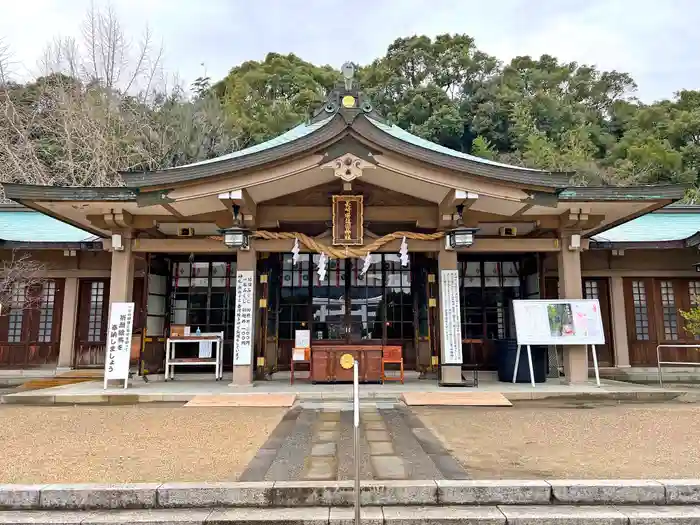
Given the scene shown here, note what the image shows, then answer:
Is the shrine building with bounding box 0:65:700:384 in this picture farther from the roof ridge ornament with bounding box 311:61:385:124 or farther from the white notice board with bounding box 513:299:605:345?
the white notice board with bounding box 513:299:605:345

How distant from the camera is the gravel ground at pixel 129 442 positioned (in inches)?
177

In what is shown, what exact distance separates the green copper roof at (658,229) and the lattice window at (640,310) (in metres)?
1.25

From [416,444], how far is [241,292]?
16.8ft

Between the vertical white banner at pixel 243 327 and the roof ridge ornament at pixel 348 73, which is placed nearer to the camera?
the vertical white banner at pixel 243 327

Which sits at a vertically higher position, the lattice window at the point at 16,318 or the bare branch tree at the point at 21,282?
the bare branch tree at the point at 21,282

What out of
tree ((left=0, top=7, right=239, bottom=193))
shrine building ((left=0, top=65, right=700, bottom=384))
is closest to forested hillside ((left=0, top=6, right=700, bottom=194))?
tree ((left=0, top=7, right=239, bottom=193))

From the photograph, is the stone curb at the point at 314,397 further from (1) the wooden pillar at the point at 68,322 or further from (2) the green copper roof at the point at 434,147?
(2) the green copper roof at the point at 434,147

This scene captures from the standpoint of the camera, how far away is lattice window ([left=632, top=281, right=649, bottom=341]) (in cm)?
1218

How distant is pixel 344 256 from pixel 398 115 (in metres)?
30.2

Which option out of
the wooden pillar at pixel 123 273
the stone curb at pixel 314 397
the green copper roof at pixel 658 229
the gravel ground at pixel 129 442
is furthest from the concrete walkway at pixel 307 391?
the green copper roof at pixel 658 229

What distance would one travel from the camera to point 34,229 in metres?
13.1

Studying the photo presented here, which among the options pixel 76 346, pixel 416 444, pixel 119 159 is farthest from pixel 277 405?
pixel 119 159

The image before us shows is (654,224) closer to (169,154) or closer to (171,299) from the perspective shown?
(171,299)

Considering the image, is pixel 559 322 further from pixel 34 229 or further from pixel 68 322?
pixel 34 229
